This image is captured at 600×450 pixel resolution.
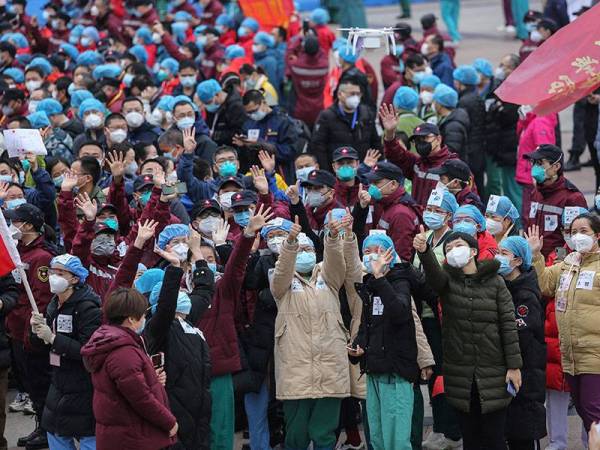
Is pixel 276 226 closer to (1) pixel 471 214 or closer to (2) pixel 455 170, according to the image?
(1) pixel 471 214

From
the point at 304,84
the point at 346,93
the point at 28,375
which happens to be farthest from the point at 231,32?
the point at 28,375

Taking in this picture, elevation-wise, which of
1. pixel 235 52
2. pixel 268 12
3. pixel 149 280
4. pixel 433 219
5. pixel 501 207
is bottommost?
pixel 268 12

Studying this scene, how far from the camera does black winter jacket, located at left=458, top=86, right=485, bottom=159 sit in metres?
15.5

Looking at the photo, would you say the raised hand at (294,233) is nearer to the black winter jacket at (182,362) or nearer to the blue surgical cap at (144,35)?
the black winter jacket at (182,362)

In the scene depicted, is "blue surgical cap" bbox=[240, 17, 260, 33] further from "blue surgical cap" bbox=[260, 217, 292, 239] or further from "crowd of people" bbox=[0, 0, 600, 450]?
"blue surgical cap" bbox=[260, 217, 292, 239]

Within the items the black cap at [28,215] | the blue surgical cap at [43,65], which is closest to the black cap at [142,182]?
the black cap at [28,215]

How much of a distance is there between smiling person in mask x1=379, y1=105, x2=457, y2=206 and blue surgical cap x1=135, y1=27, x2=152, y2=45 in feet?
33.6

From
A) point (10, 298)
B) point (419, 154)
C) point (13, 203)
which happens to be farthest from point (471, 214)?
point (13, 203)

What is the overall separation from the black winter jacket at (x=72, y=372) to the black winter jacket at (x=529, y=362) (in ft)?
9.13

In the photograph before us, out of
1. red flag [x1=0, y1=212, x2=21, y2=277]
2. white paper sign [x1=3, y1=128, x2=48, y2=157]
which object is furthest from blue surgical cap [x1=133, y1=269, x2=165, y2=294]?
white paper sign [x1=3, y1=128, x2=48, y2=157]

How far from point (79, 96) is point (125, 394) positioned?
8.86 m

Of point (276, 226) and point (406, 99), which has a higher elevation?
point (276, 226)

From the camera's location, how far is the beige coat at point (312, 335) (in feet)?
32.4

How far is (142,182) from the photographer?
38.3ft
